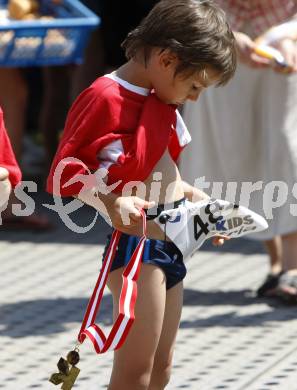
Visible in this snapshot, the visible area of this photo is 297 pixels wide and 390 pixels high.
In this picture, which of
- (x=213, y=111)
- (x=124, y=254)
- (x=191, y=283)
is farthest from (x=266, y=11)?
(x=124, y=254)

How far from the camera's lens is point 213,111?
5227 millimetres

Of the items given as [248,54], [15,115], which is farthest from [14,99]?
[248,54]

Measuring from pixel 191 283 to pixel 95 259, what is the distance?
66 cm

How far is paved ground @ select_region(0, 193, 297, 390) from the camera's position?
14.1 feet

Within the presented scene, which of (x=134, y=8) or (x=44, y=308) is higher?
(x=134, y=8)

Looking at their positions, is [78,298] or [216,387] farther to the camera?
[78,298]

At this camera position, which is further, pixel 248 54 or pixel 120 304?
pixel 248 54

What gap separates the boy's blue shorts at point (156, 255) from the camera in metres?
3.29

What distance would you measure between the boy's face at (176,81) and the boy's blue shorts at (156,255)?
41 centimetres

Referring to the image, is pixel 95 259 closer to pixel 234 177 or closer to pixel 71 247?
pixel 71 247

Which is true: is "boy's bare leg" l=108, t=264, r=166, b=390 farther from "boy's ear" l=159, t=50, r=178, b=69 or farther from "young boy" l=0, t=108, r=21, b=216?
"boy's ear" l=159, t=50, r=178, b=69

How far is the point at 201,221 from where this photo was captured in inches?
132

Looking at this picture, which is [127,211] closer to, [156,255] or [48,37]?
[156,255]

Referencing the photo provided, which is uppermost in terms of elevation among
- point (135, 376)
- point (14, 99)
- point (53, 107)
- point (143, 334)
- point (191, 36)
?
point (191, 36)
